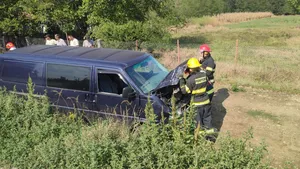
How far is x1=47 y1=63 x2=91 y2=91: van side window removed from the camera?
5312mm

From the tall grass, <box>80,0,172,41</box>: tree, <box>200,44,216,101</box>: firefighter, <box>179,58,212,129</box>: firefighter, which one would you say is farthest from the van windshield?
the tall grass

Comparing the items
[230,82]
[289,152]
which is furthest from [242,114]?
[230,82]

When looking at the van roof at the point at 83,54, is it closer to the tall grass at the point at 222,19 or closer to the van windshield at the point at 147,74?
the van windshield at the point at 147,74

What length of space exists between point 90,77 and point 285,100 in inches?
245

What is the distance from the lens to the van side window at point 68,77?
5.31 metres

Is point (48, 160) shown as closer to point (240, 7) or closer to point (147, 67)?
point (147, 67)

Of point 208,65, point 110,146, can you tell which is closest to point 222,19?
point 208,65

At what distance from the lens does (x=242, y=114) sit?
7391 mm

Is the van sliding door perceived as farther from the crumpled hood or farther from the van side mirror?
the crumpled hood

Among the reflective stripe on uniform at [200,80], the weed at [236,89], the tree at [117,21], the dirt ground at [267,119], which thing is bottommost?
the dirt ground at [267,119]

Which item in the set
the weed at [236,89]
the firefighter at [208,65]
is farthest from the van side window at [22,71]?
the weed at [236,89]

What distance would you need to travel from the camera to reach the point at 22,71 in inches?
223

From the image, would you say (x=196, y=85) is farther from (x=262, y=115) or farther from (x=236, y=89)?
(x=236, y=89)

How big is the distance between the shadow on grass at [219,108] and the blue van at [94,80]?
1.84 meters
